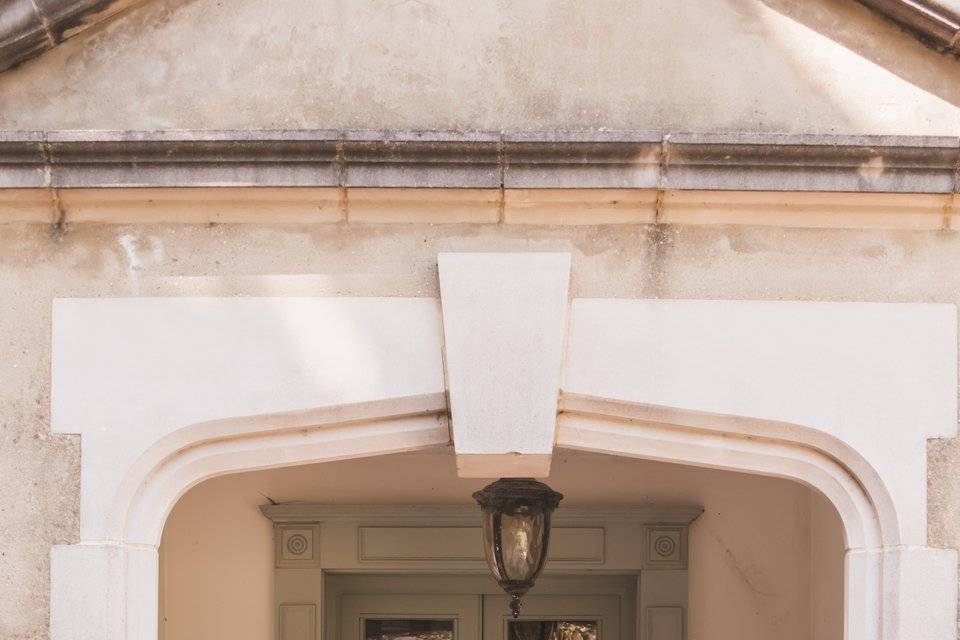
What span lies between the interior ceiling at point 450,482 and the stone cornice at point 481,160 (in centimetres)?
226

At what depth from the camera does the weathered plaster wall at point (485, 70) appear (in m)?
4.40

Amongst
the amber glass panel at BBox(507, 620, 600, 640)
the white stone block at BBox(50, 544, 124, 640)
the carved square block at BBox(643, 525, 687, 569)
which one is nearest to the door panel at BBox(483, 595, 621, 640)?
the amber glass panel at BBox(507, 620, 600, 640)

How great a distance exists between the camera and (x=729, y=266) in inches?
172

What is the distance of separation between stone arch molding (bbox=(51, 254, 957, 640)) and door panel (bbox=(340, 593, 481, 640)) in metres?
2.31

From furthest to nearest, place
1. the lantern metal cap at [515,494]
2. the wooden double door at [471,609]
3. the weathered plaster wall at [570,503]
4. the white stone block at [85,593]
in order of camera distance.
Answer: the wooden double door at [471,609], the weathered plaster wall at [570,503], the lantern metal cap at [515,494], the white stone block at [85,593]

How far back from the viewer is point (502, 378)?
4281 mm

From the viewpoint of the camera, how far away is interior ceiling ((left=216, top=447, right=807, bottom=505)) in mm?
6316

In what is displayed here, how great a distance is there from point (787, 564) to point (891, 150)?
8.58 ft

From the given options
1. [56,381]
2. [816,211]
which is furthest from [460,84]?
[56,381]

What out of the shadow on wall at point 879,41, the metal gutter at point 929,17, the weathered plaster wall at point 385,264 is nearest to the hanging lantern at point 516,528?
the weathered plaster wall at point 385,264

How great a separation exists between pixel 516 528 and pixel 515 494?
5.4 inches

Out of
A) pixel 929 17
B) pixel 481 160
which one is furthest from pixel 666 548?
pixel 929 17

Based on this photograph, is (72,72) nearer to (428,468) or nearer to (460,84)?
(460,84)

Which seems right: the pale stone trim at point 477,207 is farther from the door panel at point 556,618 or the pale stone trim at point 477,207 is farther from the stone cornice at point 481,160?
the door panel at point 556,618
